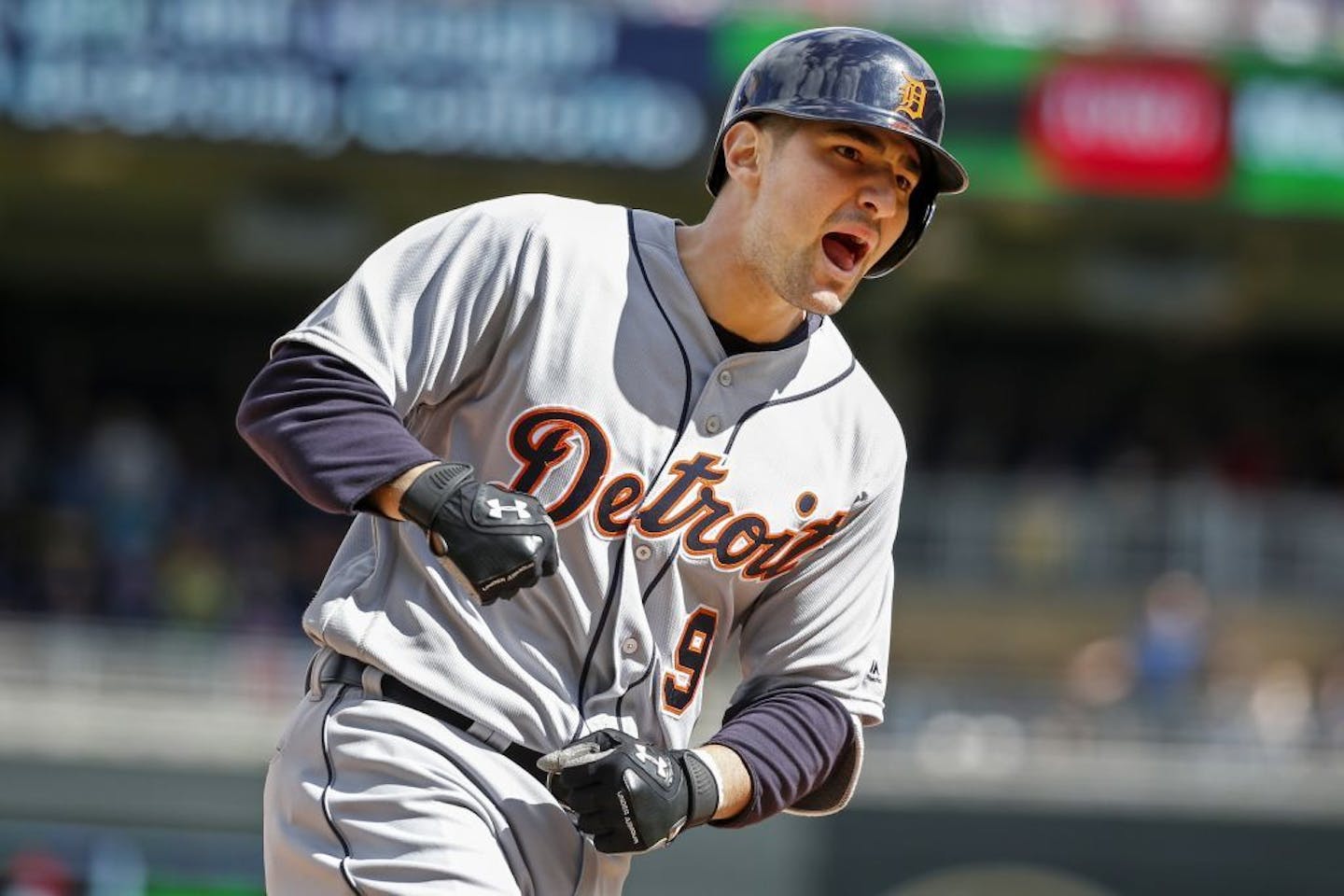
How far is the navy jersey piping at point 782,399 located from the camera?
9.34 feet

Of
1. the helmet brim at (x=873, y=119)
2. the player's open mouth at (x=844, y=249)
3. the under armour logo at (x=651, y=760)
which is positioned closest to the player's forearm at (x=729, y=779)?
the under armour logo at (x=651, y=760)

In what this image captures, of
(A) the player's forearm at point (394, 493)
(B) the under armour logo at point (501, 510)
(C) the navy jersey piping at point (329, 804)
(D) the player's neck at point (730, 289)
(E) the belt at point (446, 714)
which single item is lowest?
(C) the navy jersey piping at point (329, 804)

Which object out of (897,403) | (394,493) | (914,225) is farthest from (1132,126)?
(394,493)

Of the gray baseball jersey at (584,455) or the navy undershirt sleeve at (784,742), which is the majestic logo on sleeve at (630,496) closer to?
the gray baseball jersey at (584,455)

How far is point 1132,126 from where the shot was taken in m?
13.3

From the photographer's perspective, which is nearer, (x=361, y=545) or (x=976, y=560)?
(x=361, y=545)

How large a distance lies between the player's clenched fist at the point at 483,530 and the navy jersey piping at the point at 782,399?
0.38 meters

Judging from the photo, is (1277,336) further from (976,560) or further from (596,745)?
(596,745)

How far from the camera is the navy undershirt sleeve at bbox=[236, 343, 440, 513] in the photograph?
2.55 meters

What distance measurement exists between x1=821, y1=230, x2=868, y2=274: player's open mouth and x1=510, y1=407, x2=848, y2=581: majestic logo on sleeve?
0.93ft

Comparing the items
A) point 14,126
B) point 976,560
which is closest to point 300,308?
point 14,126

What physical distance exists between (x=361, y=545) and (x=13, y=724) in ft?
26.6

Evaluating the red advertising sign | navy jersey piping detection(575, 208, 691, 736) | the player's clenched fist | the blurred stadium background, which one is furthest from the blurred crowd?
the player's clenched fist

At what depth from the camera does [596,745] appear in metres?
2.60
